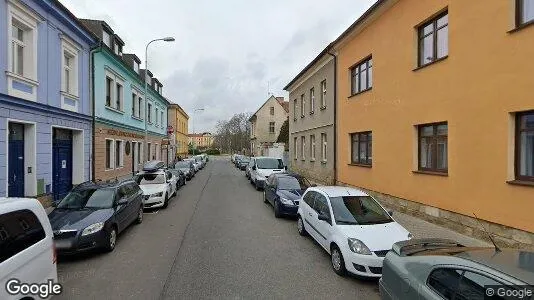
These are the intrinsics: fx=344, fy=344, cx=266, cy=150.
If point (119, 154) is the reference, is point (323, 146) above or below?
above

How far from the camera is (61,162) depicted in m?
13.1

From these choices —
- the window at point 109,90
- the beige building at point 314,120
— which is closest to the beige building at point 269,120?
the beige building at point 314,120

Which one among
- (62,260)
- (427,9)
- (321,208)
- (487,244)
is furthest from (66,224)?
(427,9)

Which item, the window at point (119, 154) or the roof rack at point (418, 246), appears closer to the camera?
the roof rack at point (418, 246)

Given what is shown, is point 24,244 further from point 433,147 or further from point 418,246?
point 433,147

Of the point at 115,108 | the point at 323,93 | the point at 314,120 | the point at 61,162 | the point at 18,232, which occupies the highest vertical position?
the point at 323,93

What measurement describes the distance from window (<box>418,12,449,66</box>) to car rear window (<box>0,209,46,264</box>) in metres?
9.45

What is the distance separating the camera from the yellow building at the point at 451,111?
6.80m

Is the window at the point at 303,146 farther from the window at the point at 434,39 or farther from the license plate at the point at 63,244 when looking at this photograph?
the license plate at the point at 63,244

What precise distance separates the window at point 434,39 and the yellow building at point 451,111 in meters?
0.03

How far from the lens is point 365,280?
18.6 feet

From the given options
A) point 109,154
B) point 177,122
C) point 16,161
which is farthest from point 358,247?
point 177,122

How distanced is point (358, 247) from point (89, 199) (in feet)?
20.5

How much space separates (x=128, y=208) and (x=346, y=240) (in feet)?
19.1
